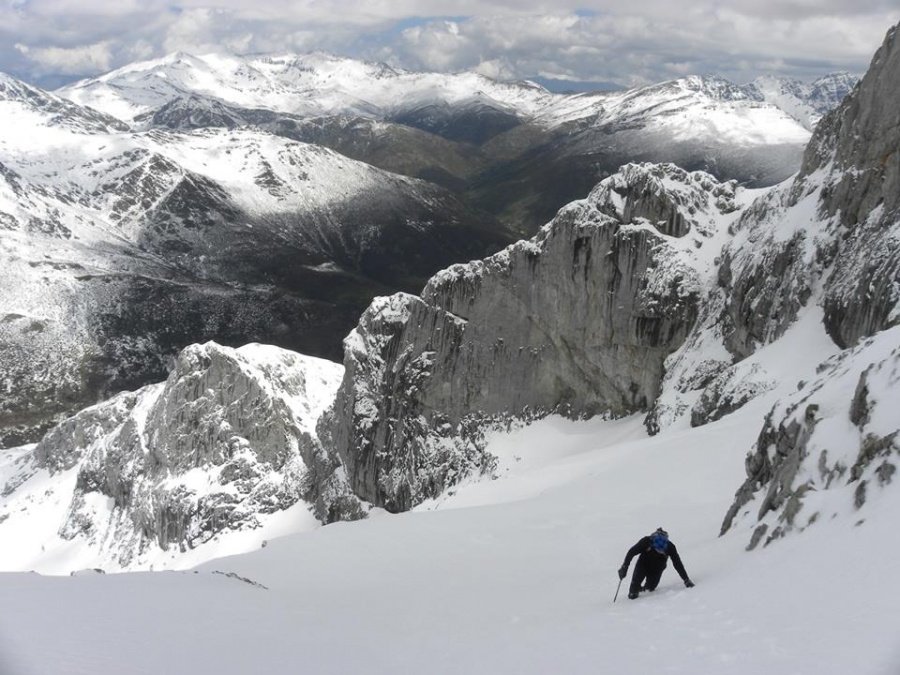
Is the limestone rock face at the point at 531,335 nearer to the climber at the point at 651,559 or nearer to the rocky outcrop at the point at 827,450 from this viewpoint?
the rocky outcrop at the point at 827,450

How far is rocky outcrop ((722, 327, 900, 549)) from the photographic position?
15672 millimetres

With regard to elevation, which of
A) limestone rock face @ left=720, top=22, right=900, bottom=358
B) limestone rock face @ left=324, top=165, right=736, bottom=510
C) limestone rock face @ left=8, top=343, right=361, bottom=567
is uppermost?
limestone rock face @ left=720, top=22, right=900, bottom=358

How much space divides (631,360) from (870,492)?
173ft

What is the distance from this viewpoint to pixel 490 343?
76.8 m

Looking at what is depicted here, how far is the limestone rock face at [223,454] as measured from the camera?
3595 inches

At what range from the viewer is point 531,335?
2975 inches

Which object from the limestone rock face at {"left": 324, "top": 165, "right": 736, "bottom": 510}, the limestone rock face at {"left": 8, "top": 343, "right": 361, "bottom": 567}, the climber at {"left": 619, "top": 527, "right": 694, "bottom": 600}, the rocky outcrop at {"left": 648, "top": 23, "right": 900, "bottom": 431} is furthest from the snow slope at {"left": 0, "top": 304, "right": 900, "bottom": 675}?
the limestone rock face at {"left": 8, "top": 343, "right": 361, "bottom": 567}

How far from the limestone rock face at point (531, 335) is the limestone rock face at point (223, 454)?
9.27 metres

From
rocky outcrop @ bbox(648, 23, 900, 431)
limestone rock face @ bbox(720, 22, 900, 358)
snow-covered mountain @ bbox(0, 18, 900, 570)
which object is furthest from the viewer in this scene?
rocky outcrop @ bbox(648, 23, 900, 431)

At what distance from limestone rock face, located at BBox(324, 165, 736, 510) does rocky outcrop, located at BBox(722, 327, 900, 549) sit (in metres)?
41.3

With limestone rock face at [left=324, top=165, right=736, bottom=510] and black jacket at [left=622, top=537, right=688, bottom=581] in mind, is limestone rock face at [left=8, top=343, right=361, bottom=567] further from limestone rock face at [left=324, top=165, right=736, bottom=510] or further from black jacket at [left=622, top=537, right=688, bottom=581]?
black jacket at [left=622, top=537, right=688, bottom=581]

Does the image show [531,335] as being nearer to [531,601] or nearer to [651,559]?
[531,601]

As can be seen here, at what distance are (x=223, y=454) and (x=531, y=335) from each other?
43394 millimetres

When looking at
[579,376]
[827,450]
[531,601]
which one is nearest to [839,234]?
[579,376]
